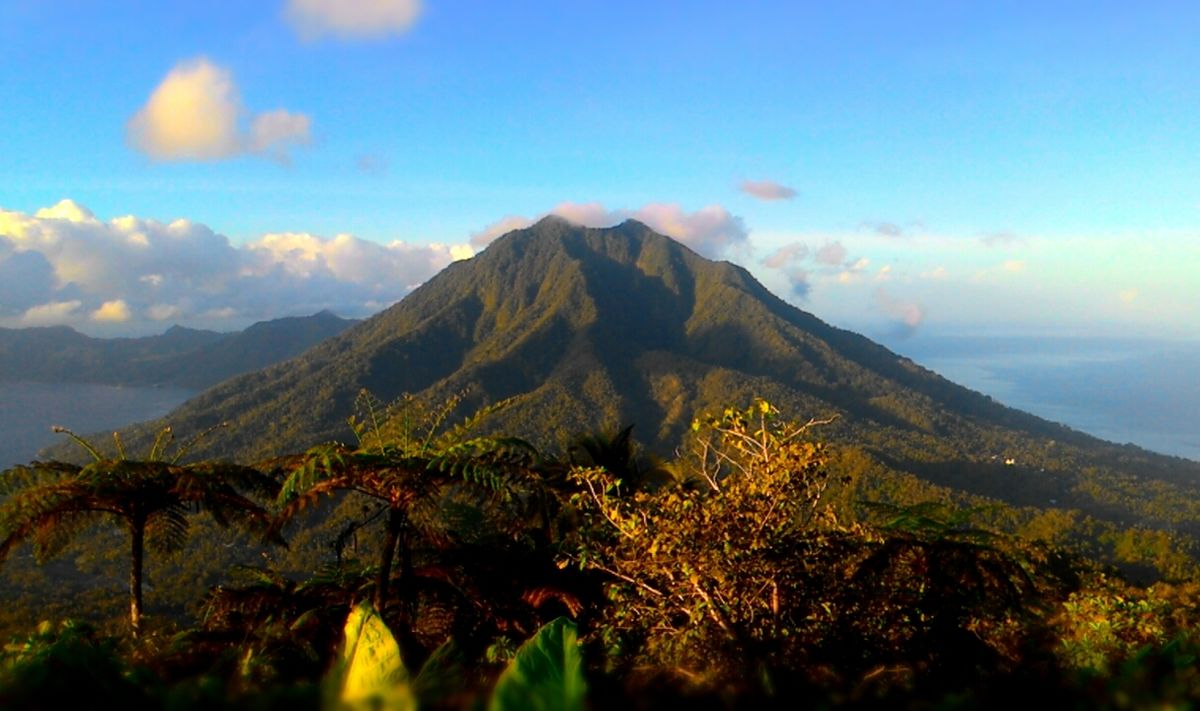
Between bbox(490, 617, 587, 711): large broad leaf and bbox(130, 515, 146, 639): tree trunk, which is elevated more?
bbox(490, 617, 587, 711): large broad leaf

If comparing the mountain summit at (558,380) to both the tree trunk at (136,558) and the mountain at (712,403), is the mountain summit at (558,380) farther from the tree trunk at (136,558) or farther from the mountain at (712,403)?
the tree trunk at (136,558)

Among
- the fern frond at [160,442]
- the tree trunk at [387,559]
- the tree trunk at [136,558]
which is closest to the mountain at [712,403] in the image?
the fern frond at [160,442]

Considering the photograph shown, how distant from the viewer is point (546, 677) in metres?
1.89

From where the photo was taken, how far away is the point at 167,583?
2314 inches

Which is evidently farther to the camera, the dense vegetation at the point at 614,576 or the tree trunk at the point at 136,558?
the tree trunk at the point at 136,558

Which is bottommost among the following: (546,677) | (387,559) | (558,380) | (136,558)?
(136,558)

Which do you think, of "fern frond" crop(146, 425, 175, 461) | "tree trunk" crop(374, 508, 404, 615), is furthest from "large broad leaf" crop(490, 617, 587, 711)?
"fern frond" crop(146, 425, 175, 461)

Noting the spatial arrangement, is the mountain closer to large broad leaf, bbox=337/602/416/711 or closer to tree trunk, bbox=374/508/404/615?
tree trunk, bbox=374/508/404/615

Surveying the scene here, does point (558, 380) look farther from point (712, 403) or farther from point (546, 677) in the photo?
point (546, 677)

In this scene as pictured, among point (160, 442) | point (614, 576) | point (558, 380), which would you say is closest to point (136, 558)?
point (160, 442)

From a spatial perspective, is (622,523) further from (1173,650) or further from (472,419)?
(1173,650)

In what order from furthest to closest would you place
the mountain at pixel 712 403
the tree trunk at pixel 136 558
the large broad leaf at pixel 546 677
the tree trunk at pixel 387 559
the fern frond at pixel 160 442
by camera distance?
the mountain at pixel 712 403, the fern frond at pixel 160 442, the tree trunk at pixel 136 558, the tree trunk at pixel 387 559, the large broad leaf at pixel 546 677

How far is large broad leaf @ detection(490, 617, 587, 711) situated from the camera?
4.71ft

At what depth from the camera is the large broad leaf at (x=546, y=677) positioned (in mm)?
1436
